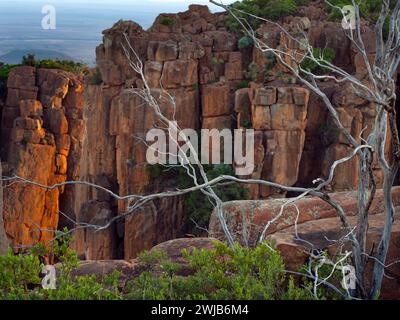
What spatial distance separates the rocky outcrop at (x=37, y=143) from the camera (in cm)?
3256

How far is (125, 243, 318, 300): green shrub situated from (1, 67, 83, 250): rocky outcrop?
25825mm

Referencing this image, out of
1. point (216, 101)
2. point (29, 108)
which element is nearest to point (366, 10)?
point (216, 101)

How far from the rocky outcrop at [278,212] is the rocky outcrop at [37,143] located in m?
22.2

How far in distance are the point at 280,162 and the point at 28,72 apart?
59.2ft

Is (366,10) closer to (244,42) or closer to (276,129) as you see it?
(244,42)

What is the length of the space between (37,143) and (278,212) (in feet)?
81.3

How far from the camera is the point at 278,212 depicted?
10836 millimetres

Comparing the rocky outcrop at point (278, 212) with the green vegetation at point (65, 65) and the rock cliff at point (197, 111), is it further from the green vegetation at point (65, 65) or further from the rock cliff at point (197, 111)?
the green vegetation at point (65, 65)

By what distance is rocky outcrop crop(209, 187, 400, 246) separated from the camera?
10.4 metres

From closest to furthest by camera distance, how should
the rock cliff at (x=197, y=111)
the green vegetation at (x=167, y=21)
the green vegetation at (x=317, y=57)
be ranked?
the rock cliff at (x=197, y=111) → the green vegetation at (x=317, y=57) → the green vegetation at (x=167, y=21)

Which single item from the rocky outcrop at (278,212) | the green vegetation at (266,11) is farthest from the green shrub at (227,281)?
the green vegetation at (266,11)

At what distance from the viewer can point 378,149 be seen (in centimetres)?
739
